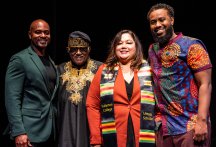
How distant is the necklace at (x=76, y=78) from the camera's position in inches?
134

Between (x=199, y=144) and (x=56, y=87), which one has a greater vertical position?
(x=56, y=87)

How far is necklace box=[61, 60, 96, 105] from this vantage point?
3408mm

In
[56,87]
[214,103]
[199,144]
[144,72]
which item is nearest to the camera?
[199,144]

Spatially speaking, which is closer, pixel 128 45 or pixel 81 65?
pixel 128 45

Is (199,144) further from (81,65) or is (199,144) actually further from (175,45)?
(81,65)

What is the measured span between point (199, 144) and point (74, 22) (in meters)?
2.76

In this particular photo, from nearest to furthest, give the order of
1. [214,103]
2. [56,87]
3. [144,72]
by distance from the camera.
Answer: [144,72], [56,87], [214,103]

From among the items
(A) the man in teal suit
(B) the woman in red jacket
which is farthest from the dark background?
(B) the woman in red jacket

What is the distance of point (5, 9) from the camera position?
4.76 m

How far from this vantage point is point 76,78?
3.48 metres

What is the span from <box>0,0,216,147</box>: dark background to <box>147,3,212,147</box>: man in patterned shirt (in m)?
1.86

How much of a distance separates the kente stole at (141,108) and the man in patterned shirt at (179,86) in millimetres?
65

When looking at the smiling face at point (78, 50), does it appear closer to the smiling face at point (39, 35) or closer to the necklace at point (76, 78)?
the necklace at point (76, 78)

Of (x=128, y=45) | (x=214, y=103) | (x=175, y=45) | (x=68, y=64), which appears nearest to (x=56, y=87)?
(x=68, y=64)
